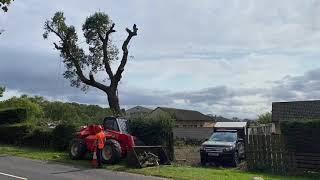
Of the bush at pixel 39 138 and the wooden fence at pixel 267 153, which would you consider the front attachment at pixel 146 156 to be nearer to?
the wooden fence at pixel 267 153

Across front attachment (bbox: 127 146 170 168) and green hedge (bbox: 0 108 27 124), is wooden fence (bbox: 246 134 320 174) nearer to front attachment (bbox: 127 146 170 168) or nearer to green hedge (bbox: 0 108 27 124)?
front attachment (bbox: 127 146 170 168)

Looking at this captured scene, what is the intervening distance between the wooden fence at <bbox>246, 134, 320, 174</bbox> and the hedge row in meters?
10.9

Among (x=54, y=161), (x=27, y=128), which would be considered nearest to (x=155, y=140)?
(x=54, y=161)

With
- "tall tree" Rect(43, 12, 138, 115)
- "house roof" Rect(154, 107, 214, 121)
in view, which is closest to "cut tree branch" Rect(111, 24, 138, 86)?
"tall tree" Rect(43, 12, 138, 115)

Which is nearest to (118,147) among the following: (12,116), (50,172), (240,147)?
(50,172)

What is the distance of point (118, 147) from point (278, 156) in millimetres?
7034

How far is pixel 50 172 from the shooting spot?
20.3 meters

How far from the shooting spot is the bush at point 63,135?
101ft

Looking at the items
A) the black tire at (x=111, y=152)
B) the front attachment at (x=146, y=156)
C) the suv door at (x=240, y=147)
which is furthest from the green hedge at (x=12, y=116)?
the suv door at (x=240, y=147)

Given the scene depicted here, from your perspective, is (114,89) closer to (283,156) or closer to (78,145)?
(78,145)

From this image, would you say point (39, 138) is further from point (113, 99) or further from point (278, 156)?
point (278, 156)

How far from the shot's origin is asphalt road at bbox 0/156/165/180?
1881 cm

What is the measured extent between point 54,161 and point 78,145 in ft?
4.64

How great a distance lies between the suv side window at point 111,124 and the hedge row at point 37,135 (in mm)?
4795
